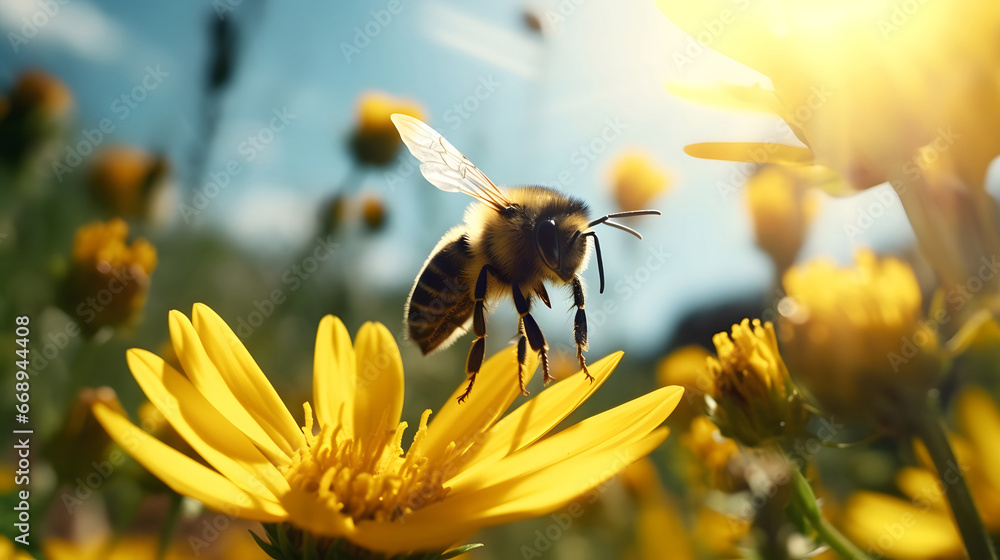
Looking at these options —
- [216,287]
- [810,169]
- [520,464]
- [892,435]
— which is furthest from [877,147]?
[216,287]

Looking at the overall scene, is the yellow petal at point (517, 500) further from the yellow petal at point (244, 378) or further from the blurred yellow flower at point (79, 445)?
the blurred yellow flower at point (79, 445)

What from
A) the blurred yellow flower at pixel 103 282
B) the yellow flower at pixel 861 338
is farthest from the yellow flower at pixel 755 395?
the blurred yellow flower at pixel 103 282

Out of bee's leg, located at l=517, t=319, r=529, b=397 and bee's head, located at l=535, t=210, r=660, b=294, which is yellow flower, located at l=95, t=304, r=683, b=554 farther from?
bee's head, located at l=535, t=210, r=660, b=294

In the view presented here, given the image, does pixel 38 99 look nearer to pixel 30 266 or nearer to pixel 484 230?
pixel 30 266

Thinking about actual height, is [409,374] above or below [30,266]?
below

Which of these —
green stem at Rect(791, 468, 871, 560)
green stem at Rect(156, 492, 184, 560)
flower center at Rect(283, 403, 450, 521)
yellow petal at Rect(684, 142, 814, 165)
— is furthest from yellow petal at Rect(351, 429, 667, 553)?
green stem at Rect(156, 492, 184, 560)

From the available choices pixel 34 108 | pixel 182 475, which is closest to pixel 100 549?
pixel 182 475
